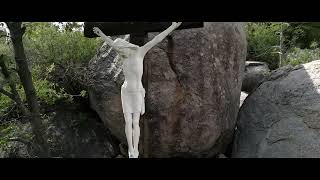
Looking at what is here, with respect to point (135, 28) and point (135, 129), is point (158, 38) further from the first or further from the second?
point (135, 129)

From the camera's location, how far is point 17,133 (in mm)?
8250

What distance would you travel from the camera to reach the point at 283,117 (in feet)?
25.6

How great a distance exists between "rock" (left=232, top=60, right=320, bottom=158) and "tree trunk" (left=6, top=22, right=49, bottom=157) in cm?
324

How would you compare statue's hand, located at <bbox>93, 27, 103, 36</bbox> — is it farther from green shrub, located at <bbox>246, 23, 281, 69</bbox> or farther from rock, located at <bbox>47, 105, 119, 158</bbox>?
green shrub, located at <bbox>246, 23, 281, 69</bbox>

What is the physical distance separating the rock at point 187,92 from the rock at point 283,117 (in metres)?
0.48

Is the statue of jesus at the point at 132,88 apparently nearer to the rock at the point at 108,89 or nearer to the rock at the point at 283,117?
the rock at the point at 108,89

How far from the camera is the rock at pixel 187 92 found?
749 centimetres

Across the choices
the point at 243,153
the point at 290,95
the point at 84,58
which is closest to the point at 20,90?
the point at 84,58

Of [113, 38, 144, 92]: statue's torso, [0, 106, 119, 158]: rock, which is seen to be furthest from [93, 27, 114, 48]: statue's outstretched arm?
[0, 106, 119, 158]: rock

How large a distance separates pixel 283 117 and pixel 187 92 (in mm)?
1630

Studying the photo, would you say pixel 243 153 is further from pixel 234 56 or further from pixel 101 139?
pixel 101 139

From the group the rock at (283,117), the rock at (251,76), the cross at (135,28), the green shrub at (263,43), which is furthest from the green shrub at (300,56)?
the cross at (135,28)

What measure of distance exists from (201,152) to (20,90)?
3465 millimetres

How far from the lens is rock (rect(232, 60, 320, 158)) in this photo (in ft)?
24.3
